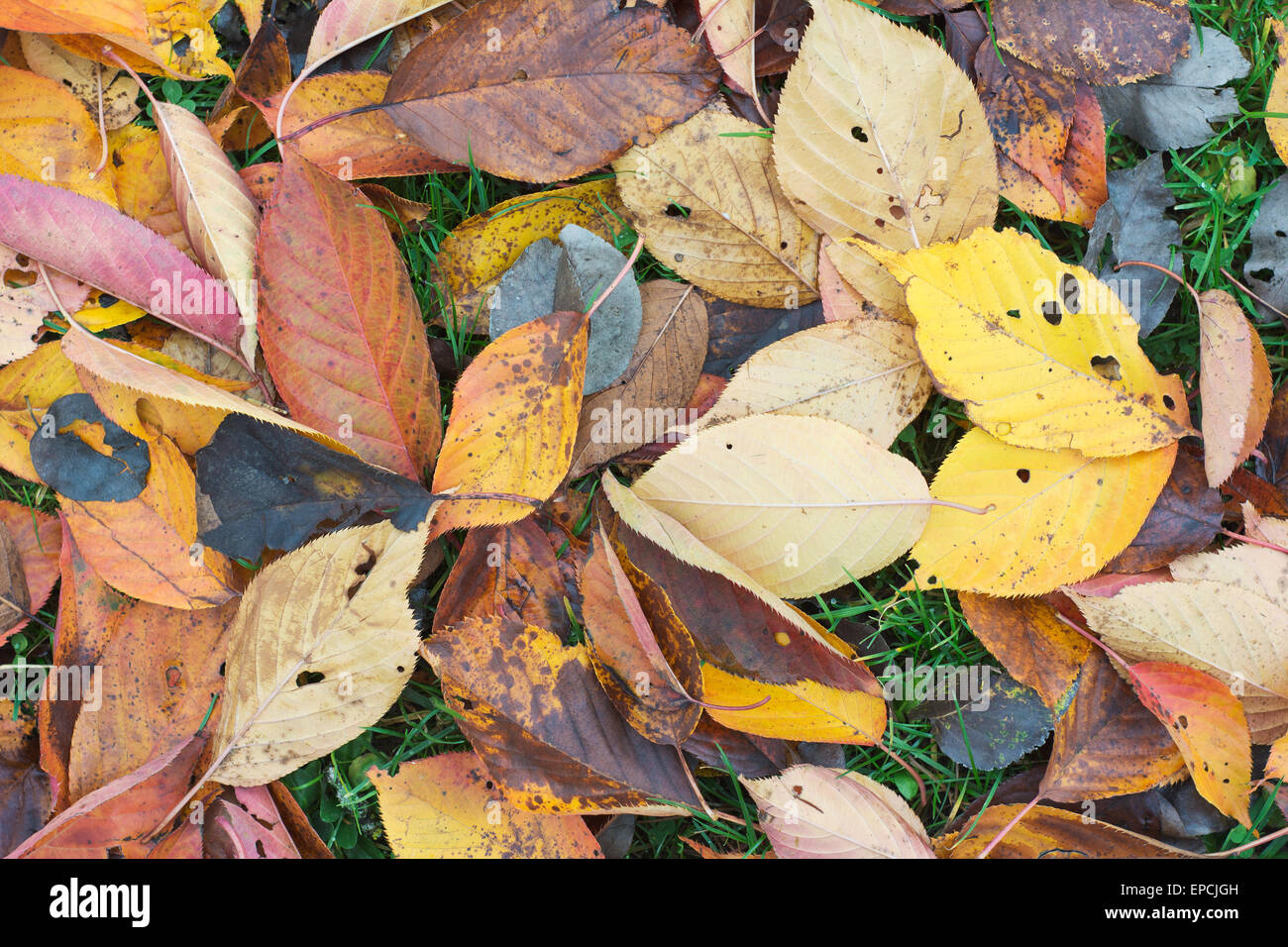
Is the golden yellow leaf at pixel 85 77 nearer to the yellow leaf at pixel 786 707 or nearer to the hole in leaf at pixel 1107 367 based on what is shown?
the yellow leaf at pixel 786 707

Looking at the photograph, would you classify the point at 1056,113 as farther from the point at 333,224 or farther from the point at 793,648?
the point at 333,224

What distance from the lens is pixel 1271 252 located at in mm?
2004

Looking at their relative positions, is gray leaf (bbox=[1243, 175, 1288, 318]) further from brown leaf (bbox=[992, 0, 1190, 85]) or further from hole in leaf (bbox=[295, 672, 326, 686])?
hole in leaf (bbox=[295, 672, 326, 686])

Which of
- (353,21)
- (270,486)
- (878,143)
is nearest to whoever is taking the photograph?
(270,486)

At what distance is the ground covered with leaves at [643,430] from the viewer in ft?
5.85

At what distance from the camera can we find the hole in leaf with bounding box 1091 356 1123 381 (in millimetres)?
1851

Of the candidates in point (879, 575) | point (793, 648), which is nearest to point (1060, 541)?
point (879, 575)

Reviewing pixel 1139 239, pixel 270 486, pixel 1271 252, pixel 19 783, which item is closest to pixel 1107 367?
pixel 1139 239

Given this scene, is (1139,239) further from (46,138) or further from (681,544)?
(46,138)

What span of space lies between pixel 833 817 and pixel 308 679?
3.58 feet

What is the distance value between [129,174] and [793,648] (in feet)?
5.74

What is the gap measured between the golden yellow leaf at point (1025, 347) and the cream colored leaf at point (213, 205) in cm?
130

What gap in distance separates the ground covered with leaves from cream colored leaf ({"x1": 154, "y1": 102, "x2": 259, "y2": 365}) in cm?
1

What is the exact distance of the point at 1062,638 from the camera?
1.89 meters
